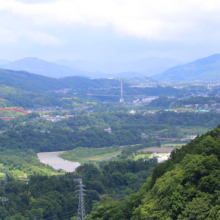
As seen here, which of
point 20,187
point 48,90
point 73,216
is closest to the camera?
point 73,216

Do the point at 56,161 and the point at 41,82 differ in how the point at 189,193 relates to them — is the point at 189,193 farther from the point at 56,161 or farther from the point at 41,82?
the point at 41,82

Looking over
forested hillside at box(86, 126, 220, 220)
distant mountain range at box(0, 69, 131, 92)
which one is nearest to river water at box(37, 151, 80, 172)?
forested hillside at box(86, 126, 220, 220)

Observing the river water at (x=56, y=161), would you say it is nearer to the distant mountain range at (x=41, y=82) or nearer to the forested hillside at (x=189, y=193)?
the forested hillside at (x=189, y=193)

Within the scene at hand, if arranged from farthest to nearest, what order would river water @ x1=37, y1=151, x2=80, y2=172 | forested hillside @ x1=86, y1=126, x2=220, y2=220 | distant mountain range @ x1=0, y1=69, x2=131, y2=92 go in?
distant mountain range @ x1=0, y1=69, x2=131, y2=92 < river water @ x1=37, y1=151, x2=80, y2=172 < forested hillside @ x1=86, y1=126, x2=220, y2=220

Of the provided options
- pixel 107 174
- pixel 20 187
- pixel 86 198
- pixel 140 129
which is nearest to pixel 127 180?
pixel 107 174

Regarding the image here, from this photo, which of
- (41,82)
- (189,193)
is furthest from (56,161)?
(41,82)

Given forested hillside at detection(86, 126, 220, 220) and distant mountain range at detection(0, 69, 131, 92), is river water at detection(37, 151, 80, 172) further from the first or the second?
distant mountain range at detection(0, 69, 131, 92)

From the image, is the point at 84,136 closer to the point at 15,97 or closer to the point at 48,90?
the point at 15,97

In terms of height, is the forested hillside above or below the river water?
above
